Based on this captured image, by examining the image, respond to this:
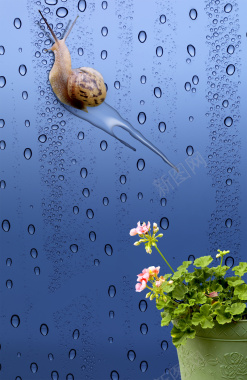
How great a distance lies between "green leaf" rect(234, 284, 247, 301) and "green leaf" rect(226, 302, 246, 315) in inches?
0.5

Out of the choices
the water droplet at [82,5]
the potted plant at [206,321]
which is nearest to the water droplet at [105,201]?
the water droplet at [82,5]

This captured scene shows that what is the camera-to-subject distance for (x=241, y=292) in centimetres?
84

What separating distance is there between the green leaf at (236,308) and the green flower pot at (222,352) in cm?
2

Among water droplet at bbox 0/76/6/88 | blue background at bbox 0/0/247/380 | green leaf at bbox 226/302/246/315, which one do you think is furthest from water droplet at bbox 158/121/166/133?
green leaf at bbox 226/302/246/315

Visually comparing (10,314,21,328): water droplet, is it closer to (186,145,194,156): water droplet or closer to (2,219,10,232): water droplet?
(2,219,10,232): water droplet

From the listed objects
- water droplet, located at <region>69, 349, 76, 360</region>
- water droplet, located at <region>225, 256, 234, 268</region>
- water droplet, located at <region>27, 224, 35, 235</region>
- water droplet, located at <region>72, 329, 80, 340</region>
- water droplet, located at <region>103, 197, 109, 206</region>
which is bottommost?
water droplet, located at <region>69, 349, 76, 360</region>

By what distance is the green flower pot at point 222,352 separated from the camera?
793 millimetres

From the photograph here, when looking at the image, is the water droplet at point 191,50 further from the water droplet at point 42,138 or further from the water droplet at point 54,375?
the water droplet at point 54,375

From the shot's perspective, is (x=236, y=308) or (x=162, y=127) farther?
(x=162, y=127)

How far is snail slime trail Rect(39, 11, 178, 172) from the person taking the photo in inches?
78.4

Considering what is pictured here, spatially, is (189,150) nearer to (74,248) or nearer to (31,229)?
(74,248)

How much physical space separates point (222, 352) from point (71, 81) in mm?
1455

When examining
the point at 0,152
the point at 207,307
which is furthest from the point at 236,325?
the point at 0,152

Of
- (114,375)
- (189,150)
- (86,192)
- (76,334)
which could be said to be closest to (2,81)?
(86,192)
